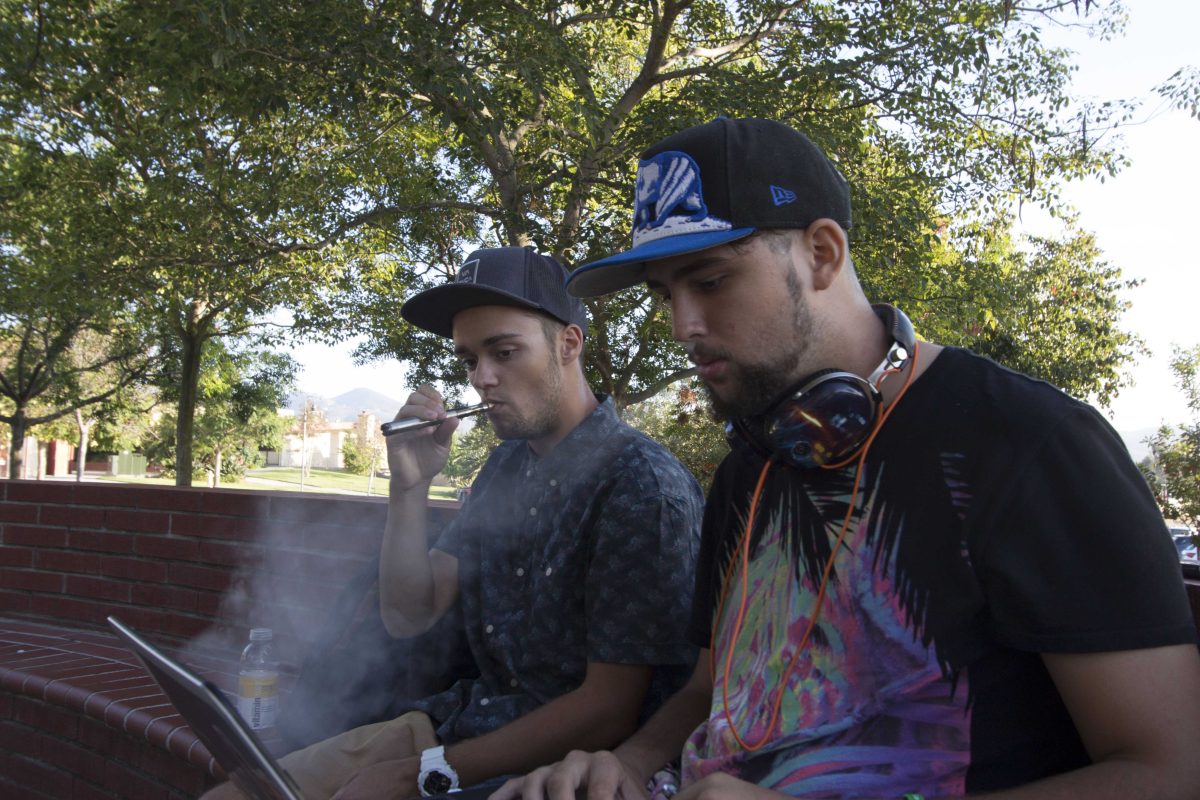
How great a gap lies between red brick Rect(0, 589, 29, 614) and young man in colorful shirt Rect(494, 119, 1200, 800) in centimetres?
413

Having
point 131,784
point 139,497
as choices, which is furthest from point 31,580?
point 131,784

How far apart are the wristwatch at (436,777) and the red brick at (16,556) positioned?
356 centimetres

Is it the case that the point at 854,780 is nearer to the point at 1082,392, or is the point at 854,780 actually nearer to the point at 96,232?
the point at 96,232

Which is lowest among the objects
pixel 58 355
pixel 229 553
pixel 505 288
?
pixel 229 553

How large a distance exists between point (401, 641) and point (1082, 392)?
62.6 ft

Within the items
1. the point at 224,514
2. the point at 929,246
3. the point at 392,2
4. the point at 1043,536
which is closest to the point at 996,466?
the point at 1043,536

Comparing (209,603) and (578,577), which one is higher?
(578,577)

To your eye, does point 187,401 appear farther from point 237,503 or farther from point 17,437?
point 237,503

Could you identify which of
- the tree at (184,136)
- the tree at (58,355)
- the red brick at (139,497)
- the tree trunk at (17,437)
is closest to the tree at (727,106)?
the tree at (184,136)

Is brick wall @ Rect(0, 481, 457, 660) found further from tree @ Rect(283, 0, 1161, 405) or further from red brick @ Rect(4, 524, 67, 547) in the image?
tree @ Rect(283, 0, 1161, 405)

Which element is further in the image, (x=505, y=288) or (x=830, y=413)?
(x=505, y=288)

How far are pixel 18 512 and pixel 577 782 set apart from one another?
4258 mm

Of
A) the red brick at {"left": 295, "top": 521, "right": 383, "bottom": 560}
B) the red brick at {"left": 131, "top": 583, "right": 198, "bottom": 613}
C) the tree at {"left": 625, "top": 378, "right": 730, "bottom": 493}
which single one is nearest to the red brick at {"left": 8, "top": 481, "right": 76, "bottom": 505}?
the red brick at {"left": 131, "top": 583, "right": 198, "bottom": 613}

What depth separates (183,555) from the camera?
3973mm
